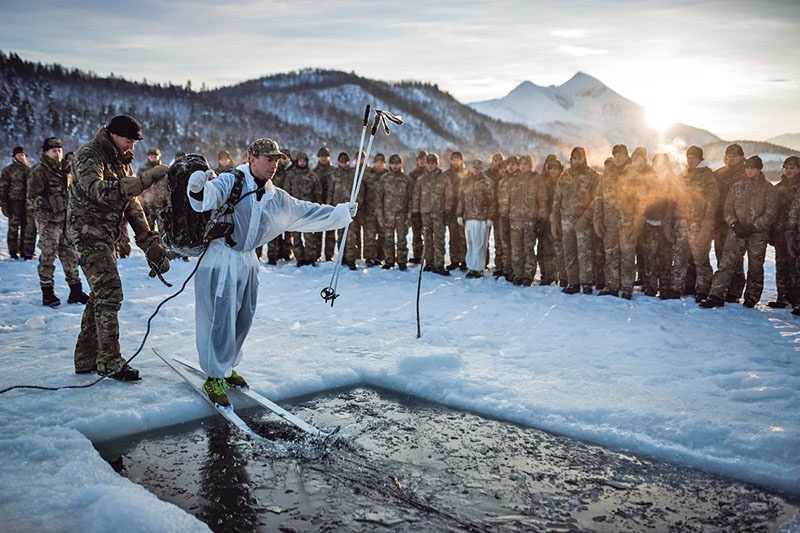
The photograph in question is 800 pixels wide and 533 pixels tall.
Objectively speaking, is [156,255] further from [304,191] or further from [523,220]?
[304,191]

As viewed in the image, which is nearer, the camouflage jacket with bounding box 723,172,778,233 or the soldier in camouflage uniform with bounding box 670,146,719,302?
the camouflage jacket with bounding box 723,172,778,233

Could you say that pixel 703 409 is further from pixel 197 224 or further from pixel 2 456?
pixel 2 456

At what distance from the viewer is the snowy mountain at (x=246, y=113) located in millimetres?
81750

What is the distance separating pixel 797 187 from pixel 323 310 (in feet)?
23.4

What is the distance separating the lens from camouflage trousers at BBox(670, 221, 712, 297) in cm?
892

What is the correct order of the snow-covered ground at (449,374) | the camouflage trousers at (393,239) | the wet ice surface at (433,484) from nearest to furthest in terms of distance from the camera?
the wet ice surface at (433,484) < the snow-covered ground at (449,374) < the camouflage trousers at (393,239)

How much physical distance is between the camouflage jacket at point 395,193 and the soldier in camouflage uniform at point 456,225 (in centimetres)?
90

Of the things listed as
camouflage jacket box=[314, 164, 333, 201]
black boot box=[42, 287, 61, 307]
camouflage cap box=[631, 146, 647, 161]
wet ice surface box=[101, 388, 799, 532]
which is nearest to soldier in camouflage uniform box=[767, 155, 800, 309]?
camouflage cap box=[631, 146, 647, 161]

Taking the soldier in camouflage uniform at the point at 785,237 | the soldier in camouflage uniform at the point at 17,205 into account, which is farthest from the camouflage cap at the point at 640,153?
the soldier in camouflage uniform at the point at 17,205

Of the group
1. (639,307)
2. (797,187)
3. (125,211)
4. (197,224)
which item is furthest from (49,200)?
(797,187)

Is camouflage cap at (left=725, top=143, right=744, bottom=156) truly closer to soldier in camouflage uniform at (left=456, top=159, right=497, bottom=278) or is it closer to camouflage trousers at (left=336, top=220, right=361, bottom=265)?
soldier in camouflage uniform at (left=456, top=159, right=497, bottom=278)

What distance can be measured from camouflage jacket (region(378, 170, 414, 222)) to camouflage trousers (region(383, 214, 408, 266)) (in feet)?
0.27

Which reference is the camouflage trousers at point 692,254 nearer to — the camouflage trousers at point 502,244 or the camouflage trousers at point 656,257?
the camouflage trousers at point 656,257

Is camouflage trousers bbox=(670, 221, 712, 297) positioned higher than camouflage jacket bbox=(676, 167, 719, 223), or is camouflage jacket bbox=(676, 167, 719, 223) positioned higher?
camouflage jacket bbox=(676, 167, 719, 223)
